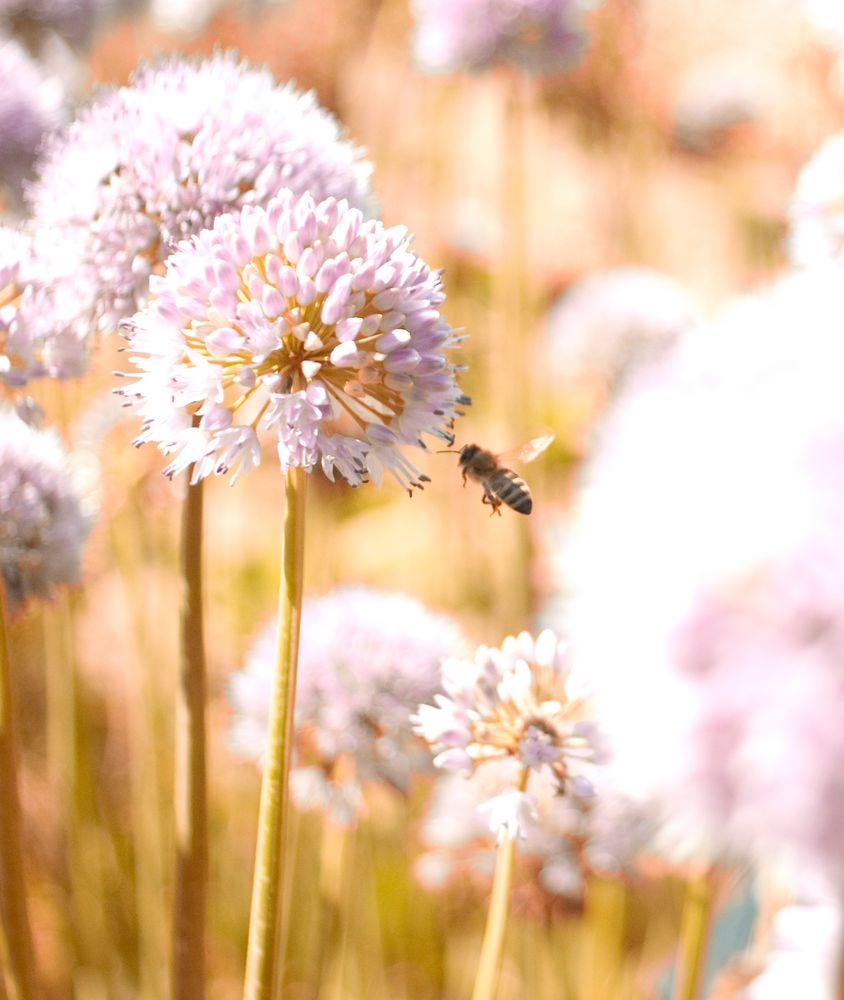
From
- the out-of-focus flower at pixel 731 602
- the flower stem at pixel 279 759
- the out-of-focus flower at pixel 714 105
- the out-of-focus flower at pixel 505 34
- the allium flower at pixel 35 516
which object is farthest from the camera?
the out-of-focus flower at pixel 714 105

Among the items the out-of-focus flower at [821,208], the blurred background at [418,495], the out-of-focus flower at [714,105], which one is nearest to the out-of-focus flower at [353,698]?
the blurred background at [418,495]

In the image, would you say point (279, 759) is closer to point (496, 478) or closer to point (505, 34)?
point (496, 478)

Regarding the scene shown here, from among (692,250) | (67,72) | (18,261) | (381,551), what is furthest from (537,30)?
(692,250)

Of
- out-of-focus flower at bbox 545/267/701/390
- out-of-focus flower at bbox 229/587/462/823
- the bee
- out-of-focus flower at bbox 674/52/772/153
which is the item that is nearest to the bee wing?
the bee

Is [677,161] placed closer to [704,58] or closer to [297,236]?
[704,58]

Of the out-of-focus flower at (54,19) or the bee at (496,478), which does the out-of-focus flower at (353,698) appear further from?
the out-of-focus flower at (54,19)

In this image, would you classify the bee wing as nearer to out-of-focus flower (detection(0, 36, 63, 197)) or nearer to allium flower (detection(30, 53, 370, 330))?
allium flower (detection(30, 53, 370, 330))
